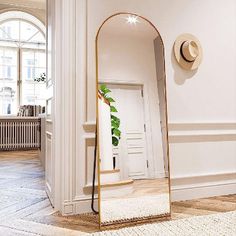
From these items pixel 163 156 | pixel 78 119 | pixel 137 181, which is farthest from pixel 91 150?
pixel 163 156

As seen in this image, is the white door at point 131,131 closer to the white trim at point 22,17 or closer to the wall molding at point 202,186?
the wall molding at point 202,186

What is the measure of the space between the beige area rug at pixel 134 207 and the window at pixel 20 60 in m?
4.90

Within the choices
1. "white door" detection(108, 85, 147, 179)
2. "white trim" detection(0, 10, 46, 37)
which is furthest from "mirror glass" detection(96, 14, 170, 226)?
"white trim" detection(0, 10, 46, 37)

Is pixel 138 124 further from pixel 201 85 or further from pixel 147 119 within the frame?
pixel 201 85

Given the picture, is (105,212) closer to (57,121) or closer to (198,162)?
(57,121)

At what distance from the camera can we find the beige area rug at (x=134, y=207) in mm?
1862

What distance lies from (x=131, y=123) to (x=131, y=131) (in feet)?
0.19

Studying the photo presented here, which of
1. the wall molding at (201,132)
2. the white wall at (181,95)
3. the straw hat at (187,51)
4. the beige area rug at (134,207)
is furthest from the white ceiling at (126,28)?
the beige area rug at (134,207)

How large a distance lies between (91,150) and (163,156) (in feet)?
1.79

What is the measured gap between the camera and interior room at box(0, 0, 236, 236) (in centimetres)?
192

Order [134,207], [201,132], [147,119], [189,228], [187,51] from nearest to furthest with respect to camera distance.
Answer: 1. [189,228]
2. [134,207]
3. [147,119]
4. [187,51]
5. [201,132]

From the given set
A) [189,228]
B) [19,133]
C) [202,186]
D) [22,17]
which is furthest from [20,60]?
[189,228]

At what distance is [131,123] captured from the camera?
80.0 inches

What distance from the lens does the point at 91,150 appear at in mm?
2109
